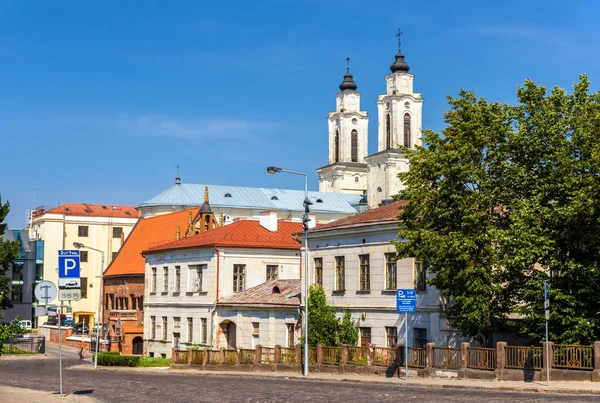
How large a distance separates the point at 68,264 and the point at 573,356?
14.9 m

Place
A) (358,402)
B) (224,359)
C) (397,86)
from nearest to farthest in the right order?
(358,402) → (224,359) → (397,86)

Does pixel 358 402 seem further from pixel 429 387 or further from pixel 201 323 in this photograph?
pixel 201 323

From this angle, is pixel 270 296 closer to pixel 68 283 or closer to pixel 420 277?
pixel 420 277

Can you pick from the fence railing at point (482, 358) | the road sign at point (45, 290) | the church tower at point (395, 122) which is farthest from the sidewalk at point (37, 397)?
the church tower at point (395, 122)

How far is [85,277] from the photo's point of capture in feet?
394

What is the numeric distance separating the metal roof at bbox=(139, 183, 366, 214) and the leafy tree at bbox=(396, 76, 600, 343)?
9005 centimetres

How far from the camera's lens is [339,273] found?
42.8 metres

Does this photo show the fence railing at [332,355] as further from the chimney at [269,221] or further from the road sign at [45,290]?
the chimney at [269,221]

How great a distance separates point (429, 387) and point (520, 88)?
1127cm

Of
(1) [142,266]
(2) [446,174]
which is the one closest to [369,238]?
(2) [446,174]

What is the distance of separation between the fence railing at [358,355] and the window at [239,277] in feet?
59.2

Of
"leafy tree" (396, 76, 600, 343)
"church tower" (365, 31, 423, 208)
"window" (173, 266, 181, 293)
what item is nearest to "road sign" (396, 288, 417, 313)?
"leafy tree" (396, 76, 600, 343)

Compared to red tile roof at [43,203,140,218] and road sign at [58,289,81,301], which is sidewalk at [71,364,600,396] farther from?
red tile roof at [43,203,140,218]

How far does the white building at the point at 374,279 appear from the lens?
121ft
